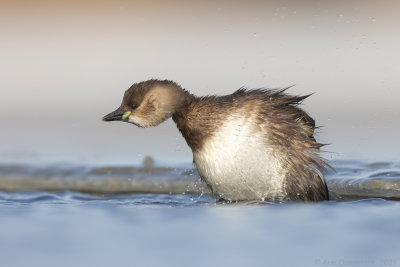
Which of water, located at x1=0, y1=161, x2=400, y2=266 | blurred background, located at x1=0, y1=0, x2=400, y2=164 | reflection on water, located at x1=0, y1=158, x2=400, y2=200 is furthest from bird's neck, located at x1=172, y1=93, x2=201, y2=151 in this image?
blurred background, located at x1=0, y1=0, x2=400, y2=164

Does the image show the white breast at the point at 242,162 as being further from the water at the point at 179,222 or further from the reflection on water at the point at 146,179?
Result: the reflection on water at the point at 146,179

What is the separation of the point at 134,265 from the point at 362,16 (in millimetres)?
9668

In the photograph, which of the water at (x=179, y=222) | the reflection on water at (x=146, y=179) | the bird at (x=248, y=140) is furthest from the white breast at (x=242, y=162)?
the reflection on water at (x=146, y=179)

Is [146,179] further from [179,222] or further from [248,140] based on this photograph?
[179,222]

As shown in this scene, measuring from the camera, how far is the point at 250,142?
273 inches

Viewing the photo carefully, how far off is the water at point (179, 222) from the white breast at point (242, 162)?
14cm

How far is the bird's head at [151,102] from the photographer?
23.8ft

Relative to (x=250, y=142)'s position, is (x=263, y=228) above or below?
below

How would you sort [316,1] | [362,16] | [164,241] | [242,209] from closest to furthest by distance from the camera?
[164,241], [242,209], [362,16], [316,1]

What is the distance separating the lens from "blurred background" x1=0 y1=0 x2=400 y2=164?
984cm

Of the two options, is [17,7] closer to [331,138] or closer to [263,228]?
[331,138]

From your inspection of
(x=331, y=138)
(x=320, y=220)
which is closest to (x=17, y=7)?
(x=331, y=138)

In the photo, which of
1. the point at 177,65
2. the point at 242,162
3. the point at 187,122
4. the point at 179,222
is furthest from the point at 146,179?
the point at 177,65

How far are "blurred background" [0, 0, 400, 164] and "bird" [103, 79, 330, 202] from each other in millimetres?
1281
